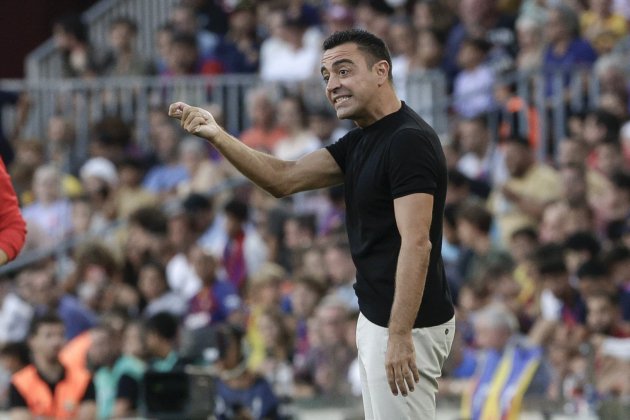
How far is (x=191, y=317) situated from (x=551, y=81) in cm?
347

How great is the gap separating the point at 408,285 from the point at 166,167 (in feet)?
29.9

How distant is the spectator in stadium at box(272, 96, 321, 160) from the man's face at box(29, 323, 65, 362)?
3.09 meters

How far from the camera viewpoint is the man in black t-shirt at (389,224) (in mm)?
5941

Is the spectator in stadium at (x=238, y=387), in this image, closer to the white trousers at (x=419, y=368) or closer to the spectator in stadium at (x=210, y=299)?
the spectator in stadium at (x=210, y=299)

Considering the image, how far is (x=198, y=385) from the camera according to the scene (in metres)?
10.0

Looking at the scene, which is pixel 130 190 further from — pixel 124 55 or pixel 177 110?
pixel 177 110

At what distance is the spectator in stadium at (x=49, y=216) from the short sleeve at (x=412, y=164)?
29.1 ft

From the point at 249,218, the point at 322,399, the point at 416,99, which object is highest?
the point at 416,99

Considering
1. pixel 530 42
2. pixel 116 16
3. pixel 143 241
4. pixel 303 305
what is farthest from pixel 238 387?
pixel 116 16

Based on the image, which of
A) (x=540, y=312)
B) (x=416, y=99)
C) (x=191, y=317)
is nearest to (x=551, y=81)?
(x=416, y=99)

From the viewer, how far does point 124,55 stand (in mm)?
16484

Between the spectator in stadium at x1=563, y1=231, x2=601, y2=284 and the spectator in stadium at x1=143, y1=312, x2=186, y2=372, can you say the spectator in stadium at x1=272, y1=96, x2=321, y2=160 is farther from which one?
the spectator in stadium at x1=563, y1=231, x2=601, y2=284

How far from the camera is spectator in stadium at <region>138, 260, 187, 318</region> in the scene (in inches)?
493

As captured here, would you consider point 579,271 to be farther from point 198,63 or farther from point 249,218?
point 198,63
